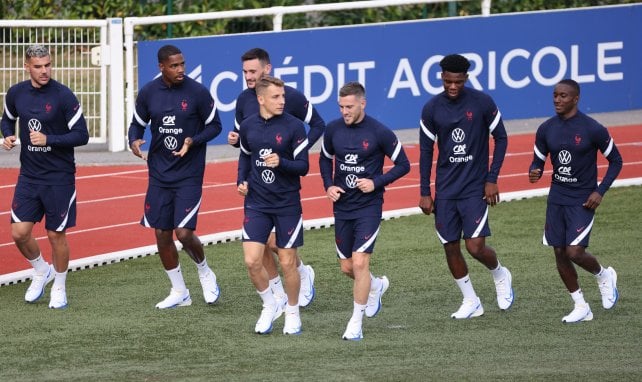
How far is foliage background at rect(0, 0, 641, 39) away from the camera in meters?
20.6

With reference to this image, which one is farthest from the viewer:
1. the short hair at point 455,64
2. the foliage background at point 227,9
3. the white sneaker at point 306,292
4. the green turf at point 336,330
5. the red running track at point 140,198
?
the foliage background at point 227,9

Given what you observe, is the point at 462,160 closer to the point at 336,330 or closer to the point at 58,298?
the point at 336,330

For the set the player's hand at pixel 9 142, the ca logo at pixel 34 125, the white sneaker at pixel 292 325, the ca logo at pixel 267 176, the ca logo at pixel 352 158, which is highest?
the ca logo at pixel 352 158

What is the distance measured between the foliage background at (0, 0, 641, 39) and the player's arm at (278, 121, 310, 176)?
33.6ft

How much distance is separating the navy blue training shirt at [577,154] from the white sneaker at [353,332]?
1.82 metres

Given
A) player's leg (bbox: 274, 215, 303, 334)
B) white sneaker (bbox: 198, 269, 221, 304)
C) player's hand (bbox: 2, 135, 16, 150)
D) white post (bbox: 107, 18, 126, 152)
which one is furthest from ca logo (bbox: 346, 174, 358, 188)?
white post (bbox: 107, 18, 126, 152)

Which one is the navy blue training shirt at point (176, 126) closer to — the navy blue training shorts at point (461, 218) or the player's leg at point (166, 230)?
the player's leg at point (166, 230)

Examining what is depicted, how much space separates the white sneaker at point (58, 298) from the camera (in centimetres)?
1148

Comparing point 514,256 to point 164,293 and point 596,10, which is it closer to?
point 164,293

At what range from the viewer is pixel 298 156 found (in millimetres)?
10281

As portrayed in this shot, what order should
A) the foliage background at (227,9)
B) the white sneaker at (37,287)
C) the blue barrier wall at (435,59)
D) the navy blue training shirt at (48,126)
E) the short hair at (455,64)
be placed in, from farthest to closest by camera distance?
the foliage background at (227,9) < the blue barrier wall at (435,59) < the white sneaker at (37,287) < the navy blue training shirt at (48,126) < the short hair at (455,64)

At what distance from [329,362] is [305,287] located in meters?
2.09

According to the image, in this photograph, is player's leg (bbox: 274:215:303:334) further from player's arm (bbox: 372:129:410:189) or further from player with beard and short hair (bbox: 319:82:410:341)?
player's arm (bbox: 372:129:410:189)

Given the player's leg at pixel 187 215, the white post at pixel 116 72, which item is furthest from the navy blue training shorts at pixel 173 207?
the white post at pixel 116 72
